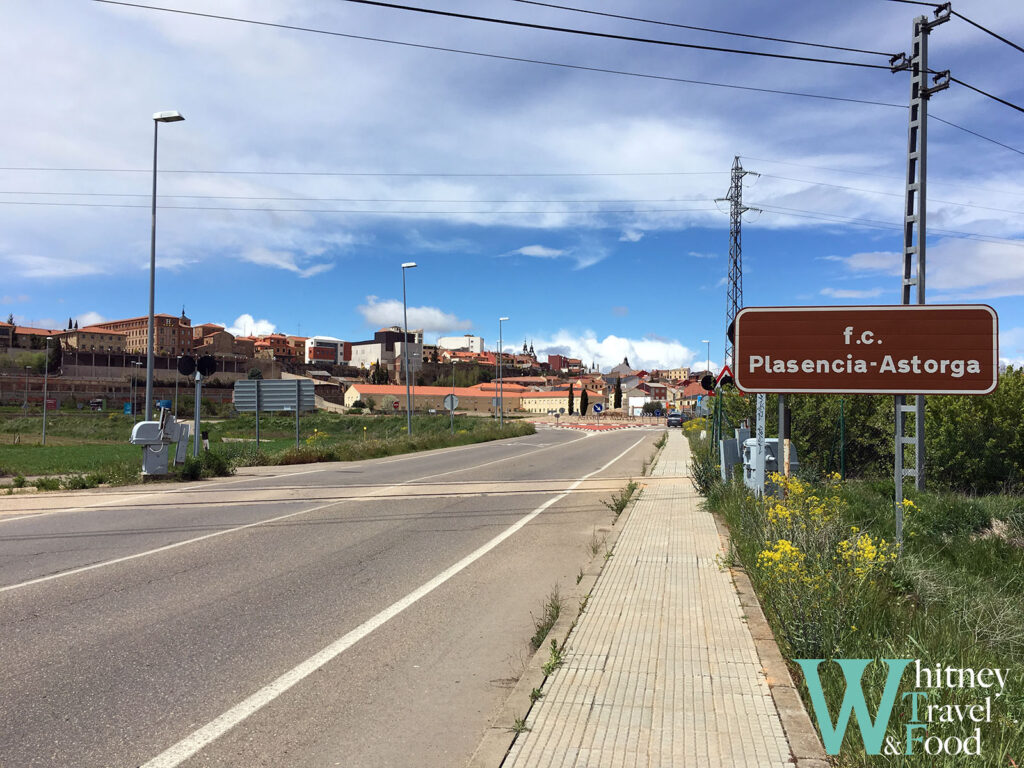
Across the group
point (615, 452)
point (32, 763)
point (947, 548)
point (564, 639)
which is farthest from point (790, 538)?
point (615, 452)

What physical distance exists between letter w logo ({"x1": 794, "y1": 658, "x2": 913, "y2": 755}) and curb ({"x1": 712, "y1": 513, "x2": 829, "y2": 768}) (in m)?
0.07

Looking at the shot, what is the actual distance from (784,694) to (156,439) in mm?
16066

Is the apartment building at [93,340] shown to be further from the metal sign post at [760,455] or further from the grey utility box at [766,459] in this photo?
the metal sign post at [760,455]

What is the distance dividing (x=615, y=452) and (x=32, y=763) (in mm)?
28665

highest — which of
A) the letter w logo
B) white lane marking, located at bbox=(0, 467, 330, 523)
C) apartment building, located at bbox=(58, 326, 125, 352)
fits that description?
apartment building, located at bbox=(58, 326, 125, 352)

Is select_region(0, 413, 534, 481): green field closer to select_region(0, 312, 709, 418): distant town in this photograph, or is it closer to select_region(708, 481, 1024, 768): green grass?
select_region(708, 481, 1024, 768): green grass

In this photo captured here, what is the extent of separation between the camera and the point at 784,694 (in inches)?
164

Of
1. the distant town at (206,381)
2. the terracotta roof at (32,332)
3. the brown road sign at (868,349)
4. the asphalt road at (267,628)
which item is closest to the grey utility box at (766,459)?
the asphalt road at (267,628)

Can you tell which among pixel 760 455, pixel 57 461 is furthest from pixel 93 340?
pixel 760 455

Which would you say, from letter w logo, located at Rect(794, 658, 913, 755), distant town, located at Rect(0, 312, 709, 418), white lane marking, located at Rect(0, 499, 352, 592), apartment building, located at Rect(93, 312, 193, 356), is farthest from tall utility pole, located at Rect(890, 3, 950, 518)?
apartment building, located at Rect(93, 312, 193, 356)

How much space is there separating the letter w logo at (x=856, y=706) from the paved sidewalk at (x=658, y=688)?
0.24m

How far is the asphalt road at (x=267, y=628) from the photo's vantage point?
3939 mm

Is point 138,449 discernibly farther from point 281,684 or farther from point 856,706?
point 856,706

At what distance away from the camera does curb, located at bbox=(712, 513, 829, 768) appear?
347 centimetres
